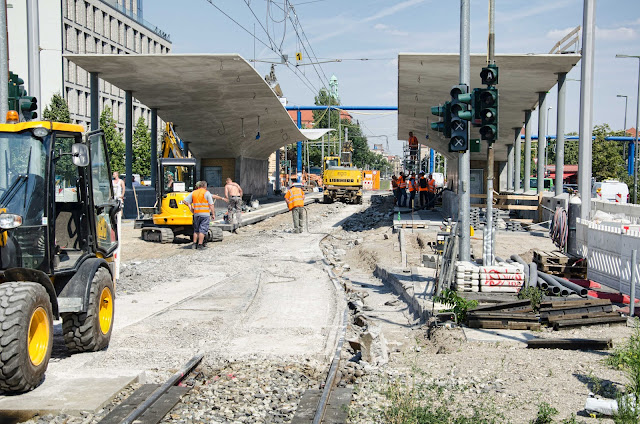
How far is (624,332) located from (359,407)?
456 cm

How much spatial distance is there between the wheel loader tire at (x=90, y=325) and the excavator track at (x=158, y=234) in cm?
1272

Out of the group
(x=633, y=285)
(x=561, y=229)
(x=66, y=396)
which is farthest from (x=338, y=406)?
(x=561, y=229)

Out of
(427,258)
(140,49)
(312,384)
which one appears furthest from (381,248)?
(140,49)

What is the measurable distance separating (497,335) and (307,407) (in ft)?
12.3

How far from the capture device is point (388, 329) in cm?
1020

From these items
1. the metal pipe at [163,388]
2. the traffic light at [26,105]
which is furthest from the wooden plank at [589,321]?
the traffic light at [26,105]

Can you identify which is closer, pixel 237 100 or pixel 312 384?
pixel 312 384

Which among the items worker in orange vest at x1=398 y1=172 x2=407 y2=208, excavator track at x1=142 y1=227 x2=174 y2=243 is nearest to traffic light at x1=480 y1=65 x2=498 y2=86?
excavator track at x1=142 y1=227 x2=174 y2=243

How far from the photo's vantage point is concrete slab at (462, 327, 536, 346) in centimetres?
856

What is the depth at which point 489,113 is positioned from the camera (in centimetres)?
1105

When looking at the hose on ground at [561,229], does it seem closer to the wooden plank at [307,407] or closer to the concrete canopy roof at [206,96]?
the wooden plank at [307,407]

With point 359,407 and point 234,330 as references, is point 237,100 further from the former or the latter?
point 359,407

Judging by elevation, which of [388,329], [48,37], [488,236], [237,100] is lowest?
[388,329]

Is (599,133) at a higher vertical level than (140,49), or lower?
lower
